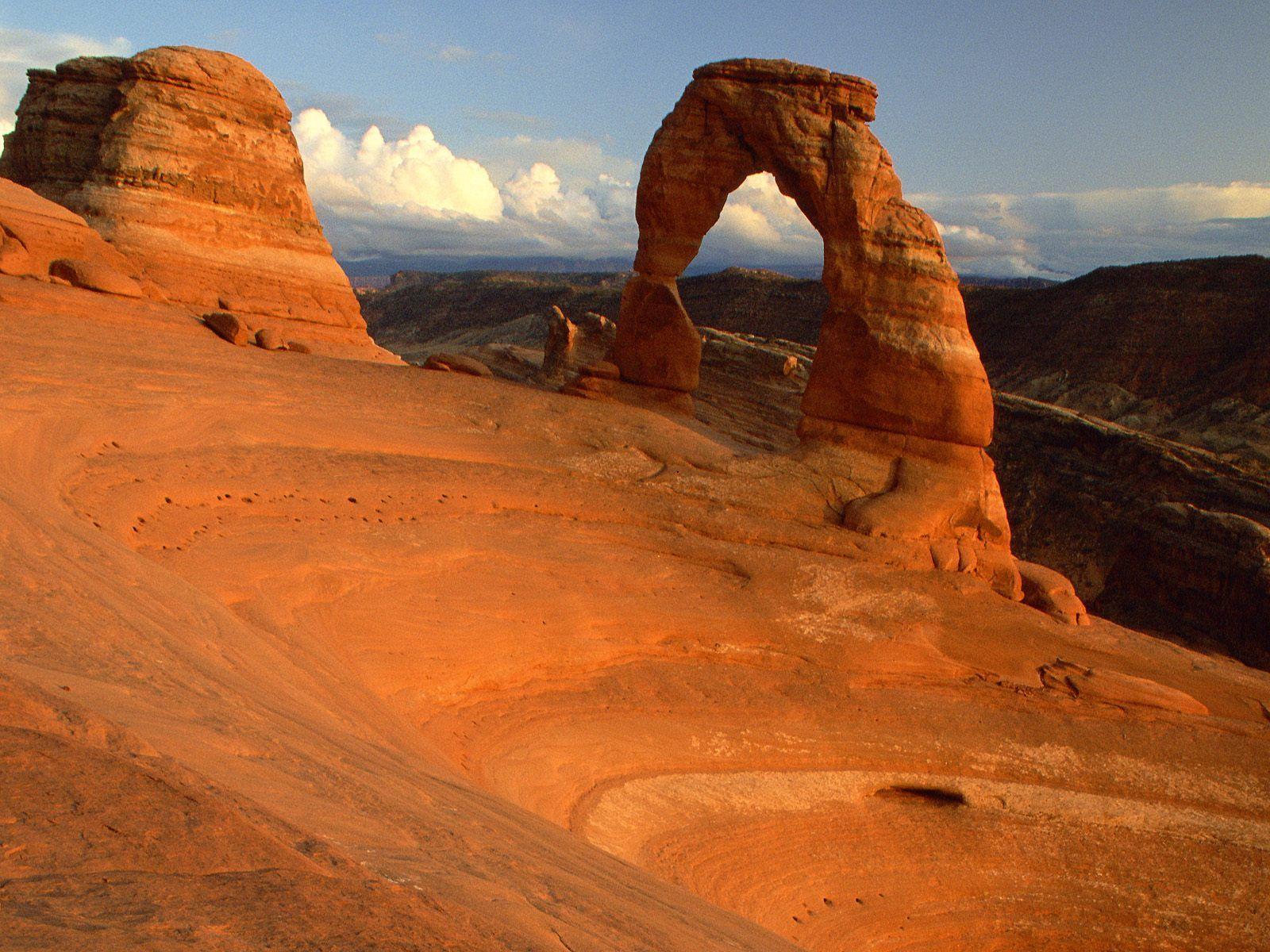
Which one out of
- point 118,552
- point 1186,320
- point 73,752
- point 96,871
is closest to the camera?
point 96,871

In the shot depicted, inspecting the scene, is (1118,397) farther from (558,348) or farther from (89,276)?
(89,276)

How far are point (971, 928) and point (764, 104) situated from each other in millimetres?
8425

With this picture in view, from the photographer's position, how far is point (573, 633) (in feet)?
22.9

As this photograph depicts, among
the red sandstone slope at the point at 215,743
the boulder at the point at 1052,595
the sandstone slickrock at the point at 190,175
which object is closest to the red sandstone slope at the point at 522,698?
the red sandstone slope at the point at 215,743

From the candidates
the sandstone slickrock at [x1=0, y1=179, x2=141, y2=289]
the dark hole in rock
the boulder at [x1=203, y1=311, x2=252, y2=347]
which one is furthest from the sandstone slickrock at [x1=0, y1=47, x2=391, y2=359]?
the dark hole in rock

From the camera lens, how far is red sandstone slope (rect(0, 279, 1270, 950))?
2.17 metres

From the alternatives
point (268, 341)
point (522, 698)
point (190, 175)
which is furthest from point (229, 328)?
point (522, 698)

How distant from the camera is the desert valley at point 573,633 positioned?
2.31 m

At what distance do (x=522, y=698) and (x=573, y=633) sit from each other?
77 centimetres

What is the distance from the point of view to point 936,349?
1012 cm

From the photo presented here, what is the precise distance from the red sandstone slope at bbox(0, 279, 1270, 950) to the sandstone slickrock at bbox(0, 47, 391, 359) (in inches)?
162

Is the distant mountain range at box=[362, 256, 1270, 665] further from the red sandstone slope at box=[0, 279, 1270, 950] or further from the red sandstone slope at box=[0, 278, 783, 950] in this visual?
the red sandstone slope at box=[0, 278, 783, 950]

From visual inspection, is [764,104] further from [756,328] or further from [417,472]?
[756,328]

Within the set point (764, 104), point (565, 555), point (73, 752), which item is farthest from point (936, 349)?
point (73, 752)
